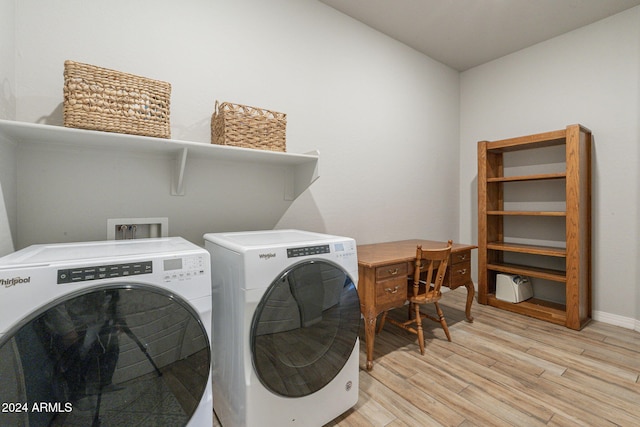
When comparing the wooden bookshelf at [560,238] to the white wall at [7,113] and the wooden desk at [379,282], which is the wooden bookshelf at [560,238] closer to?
the wooden desk at [379,282]

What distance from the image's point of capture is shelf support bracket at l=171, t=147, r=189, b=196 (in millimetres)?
1499

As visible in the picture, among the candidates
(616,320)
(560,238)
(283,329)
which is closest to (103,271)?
(283,329)

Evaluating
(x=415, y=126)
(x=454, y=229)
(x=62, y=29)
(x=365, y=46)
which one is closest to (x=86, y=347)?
(x=62, y=29)

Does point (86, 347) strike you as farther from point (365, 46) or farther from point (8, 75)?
point (365, 46)

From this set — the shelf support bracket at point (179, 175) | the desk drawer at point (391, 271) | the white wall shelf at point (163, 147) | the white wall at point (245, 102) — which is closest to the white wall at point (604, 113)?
the white wall at point (245, 102)

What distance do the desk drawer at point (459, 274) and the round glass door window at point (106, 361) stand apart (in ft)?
6.75

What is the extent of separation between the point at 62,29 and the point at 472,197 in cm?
391

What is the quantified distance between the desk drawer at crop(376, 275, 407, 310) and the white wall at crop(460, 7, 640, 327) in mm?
2160

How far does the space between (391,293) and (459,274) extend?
87cm

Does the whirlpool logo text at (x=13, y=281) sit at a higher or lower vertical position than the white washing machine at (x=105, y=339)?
higher

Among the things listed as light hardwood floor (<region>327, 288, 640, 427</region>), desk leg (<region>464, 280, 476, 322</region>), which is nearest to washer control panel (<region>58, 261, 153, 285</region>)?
light hardwood floor (<region>327, 288, 640, 427</region>)

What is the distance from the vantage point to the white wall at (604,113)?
99.8 inches

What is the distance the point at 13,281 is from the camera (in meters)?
0.76

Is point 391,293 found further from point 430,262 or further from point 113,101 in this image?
point 113,101
